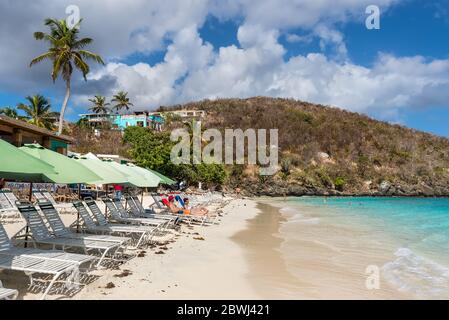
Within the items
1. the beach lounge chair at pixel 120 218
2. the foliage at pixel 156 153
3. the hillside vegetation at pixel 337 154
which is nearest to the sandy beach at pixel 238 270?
the beach lounge chair at pixel 120 218

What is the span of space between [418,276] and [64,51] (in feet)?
89.0

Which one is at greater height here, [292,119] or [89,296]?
[292,119]

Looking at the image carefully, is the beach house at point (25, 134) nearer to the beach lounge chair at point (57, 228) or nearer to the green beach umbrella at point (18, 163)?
the beach lounge chair at point (57, 228)

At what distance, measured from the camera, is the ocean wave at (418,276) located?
682 cm

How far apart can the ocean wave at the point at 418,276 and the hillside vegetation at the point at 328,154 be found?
29.5m

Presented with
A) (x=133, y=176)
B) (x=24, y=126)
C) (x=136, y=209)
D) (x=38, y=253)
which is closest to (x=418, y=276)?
(x=38, y=253)

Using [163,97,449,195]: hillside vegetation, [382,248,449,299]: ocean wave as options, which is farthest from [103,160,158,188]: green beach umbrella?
[163,97,449,195]: hillside vegetation

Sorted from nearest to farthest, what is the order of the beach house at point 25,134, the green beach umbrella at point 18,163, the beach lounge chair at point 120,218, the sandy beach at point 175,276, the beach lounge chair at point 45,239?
the green beach umbrella at point 18,163
the sandy beach at point 175,276
the beach lounge chair at point 45,239
the beach lounge chair at point 120,218
the beach house at point 25,134

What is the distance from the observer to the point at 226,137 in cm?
5775

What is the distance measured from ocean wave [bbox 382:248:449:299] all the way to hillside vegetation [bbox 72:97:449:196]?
29.5m

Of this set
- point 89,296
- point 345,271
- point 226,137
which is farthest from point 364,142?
point 89,296

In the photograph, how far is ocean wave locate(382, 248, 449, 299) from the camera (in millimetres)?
6816
